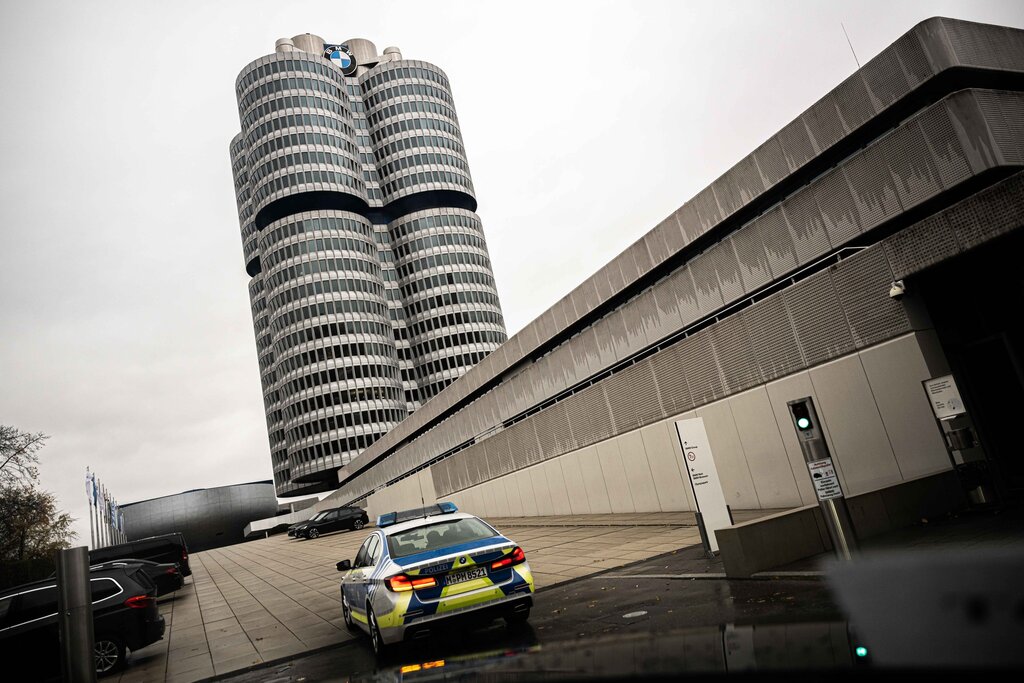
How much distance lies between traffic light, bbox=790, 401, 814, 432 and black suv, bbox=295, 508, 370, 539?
37.0 metres

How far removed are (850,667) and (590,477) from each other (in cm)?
2223

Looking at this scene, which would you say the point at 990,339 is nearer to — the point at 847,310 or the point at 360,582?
the point at 847,310

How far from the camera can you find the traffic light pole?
26.7 ft

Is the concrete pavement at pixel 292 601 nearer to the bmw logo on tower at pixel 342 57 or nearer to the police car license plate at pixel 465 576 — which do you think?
the police car license plate at pixel 465 576

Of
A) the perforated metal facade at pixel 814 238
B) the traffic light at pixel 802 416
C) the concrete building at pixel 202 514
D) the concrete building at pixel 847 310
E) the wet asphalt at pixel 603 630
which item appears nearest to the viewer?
the wet asphalt at pixel 603 630

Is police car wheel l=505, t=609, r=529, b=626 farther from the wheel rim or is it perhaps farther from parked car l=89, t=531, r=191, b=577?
parked car l=89, t=531, r=191, b=577

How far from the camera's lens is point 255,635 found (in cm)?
1142

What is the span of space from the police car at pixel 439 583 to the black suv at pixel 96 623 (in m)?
5.07

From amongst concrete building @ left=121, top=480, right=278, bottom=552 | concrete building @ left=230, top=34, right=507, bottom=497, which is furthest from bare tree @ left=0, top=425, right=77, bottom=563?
concrete building @ left=121, top=480, right=278, bottom=552

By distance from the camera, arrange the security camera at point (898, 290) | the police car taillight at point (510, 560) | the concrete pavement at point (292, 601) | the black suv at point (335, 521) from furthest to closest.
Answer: the black suv at point (335, 521)
the security camera at point (898, 290)
the concrete pavement at point (292, 601)
the police car taillight at point (510, 560)

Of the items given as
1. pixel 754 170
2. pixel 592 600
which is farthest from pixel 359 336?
pixel 592 600

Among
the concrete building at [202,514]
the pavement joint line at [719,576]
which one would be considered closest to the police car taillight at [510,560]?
the pavement joint line at [719,576]

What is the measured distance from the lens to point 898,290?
1191 centimetres

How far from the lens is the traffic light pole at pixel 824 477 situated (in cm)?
813
